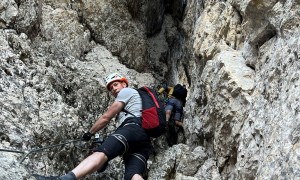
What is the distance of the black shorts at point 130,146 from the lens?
5.89 meters

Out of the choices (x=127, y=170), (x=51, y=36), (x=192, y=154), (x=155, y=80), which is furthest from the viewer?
(x=155, y=80)

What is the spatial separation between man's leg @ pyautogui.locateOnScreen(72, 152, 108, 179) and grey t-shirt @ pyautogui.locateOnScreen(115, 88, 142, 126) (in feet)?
3.35

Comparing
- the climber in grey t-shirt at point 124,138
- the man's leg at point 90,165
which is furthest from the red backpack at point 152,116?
the man's leg at point 90,165

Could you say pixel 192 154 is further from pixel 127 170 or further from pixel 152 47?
pixel 152 47

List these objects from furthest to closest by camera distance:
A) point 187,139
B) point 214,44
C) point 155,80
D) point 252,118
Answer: point 155,80, point 187,139, point 214,44, point 252,118

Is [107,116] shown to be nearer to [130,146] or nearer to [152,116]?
[130,146]

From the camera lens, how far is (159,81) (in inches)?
434

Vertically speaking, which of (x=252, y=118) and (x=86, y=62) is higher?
(x=252, y=118)

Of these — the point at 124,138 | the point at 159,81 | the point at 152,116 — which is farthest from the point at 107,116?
the point at 159,81

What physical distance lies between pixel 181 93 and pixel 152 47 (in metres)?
3.01

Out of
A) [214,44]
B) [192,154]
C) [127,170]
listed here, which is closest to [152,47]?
[214,44]

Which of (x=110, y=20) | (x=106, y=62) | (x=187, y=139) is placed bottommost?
(x=187, y=139)

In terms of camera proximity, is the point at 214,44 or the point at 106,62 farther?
the point at 106,62

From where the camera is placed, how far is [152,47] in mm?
11914
